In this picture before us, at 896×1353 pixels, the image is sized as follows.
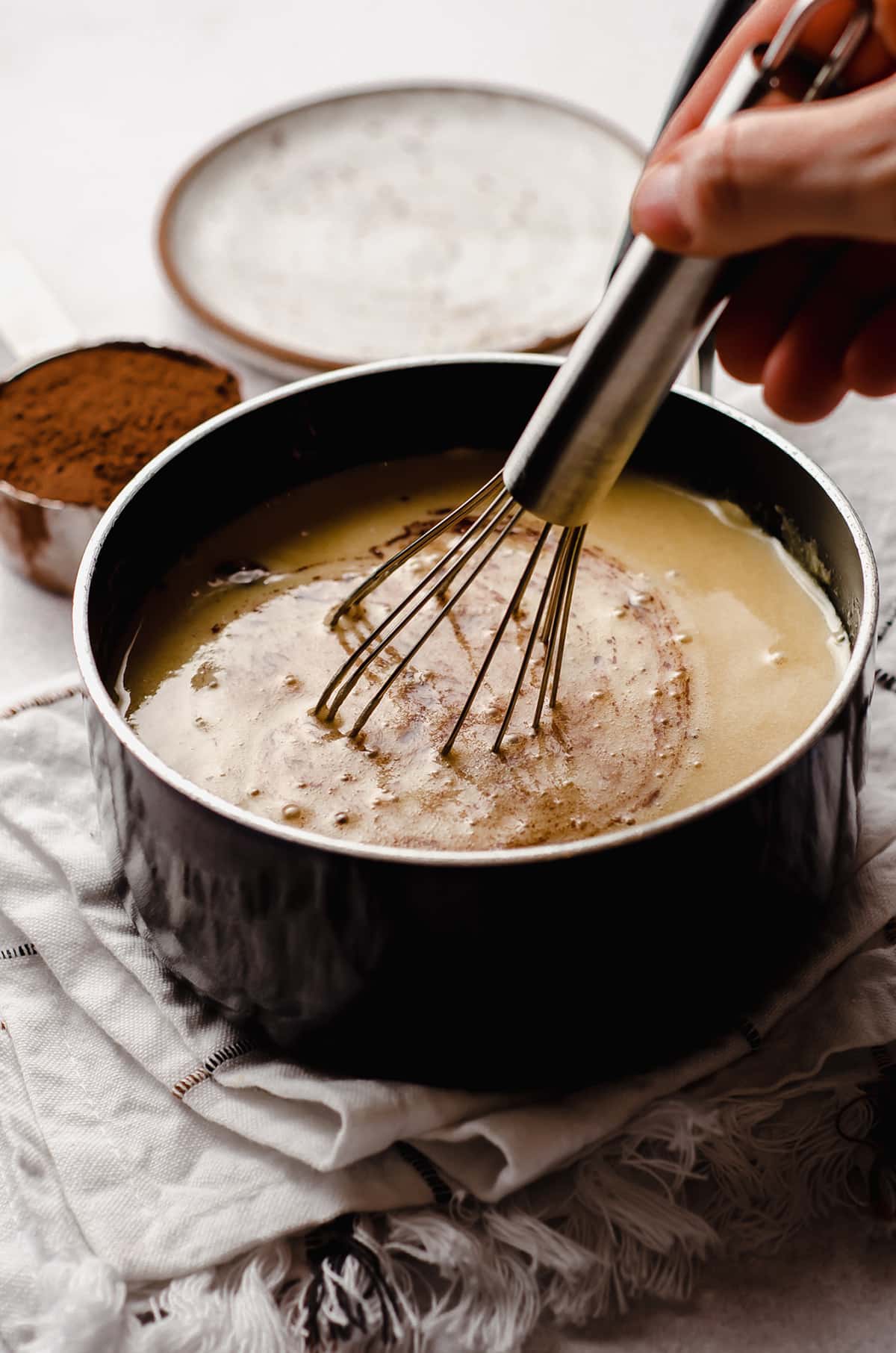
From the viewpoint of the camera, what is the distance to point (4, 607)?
102 cm

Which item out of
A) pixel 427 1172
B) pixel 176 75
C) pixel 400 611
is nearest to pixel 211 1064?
pixel 427 1172

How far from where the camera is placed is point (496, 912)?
1.96 feet

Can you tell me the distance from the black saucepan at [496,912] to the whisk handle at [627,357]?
150 mm

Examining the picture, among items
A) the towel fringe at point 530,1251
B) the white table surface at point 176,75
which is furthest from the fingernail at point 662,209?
the white table surface at point 176,75

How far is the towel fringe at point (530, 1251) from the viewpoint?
636 millimetres

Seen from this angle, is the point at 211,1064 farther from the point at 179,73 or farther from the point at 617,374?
the point at 179,73

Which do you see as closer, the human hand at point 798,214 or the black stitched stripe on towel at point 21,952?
the human hand at point 798,214

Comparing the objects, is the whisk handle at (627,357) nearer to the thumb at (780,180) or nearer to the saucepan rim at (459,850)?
the thumb at (780,180)

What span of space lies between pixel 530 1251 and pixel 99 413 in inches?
25.8

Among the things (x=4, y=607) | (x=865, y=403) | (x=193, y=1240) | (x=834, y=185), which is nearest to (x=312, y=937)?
(x=193, y=1240)

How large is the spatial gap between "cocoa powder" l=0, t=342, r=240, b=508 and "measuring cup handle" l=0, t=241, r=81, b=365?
9cm

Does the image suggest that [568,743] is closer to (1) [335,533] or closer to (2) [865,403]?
(1) [335,533]

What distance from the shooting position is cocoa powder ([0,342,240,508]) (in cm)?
98

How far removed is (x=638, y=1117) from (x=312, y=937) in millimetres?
185
